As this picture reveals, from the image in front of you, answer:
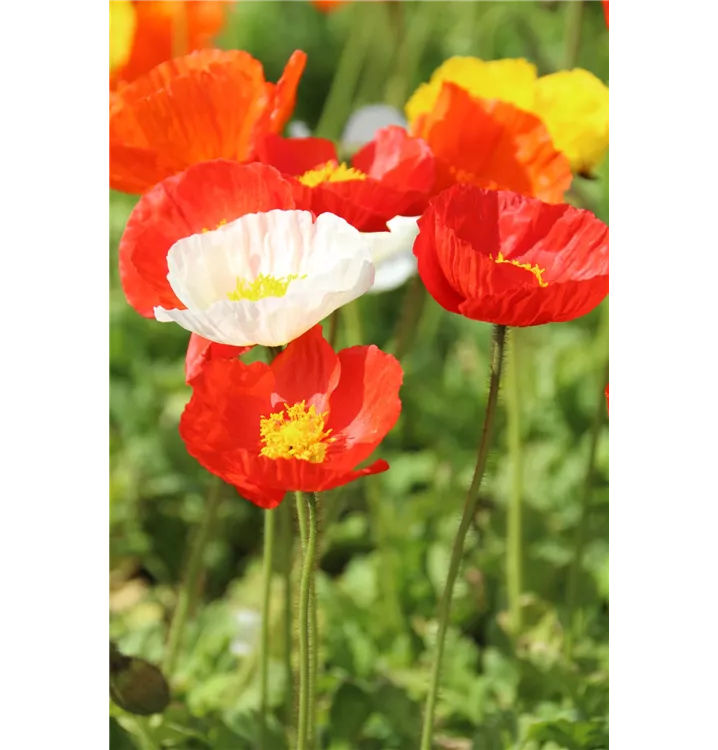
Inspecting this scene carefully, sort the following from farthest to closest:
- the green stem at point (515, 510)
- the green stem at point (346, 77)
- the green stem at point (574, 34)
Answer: the green stem at point (346, 77) → the green stem at point (515, 510) → the green stem at point (574, 34)

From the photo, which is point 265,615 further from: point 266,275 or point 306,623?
point 266,275

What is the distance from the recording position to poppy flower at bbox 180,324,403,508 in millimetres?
628

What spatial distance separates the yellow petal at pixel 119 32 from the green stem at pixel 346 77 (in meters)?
0.69

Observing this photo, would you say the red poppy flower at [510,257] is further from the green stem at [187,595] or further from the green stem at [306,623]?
the green stem at [187,595]

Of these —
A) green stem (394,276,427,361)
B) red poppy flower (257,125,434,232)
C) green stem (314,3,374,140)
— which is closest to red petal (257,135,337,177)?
red poppy flower (257,125,434,232)

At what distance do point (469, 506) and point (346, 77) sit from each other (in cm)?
→ 101

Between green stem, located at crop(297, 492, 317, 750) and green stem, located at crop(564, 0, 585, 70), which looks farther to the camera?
green stem, located at crop(564, 0, 585, 70)

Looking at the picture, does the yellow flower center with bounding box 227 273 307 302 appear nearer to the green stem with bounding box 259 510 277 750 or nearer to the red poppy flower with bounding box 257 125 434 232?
the red poppy flower with bounding box 257 125 434 232

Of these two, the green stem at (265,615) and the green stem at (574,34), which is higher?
Result: the green stem at (574,34)

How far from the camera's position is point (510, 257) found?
2.40ft

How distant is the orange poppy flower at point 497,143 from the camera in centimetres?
83

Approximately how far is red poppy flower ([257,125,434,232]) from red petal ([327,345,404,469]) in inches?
4.1

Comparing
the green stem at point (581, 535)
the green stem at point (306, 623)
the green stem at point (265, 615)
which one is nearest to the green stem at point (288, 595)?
the green stem at point (265, 615)

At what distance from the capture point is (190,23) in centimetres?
97
